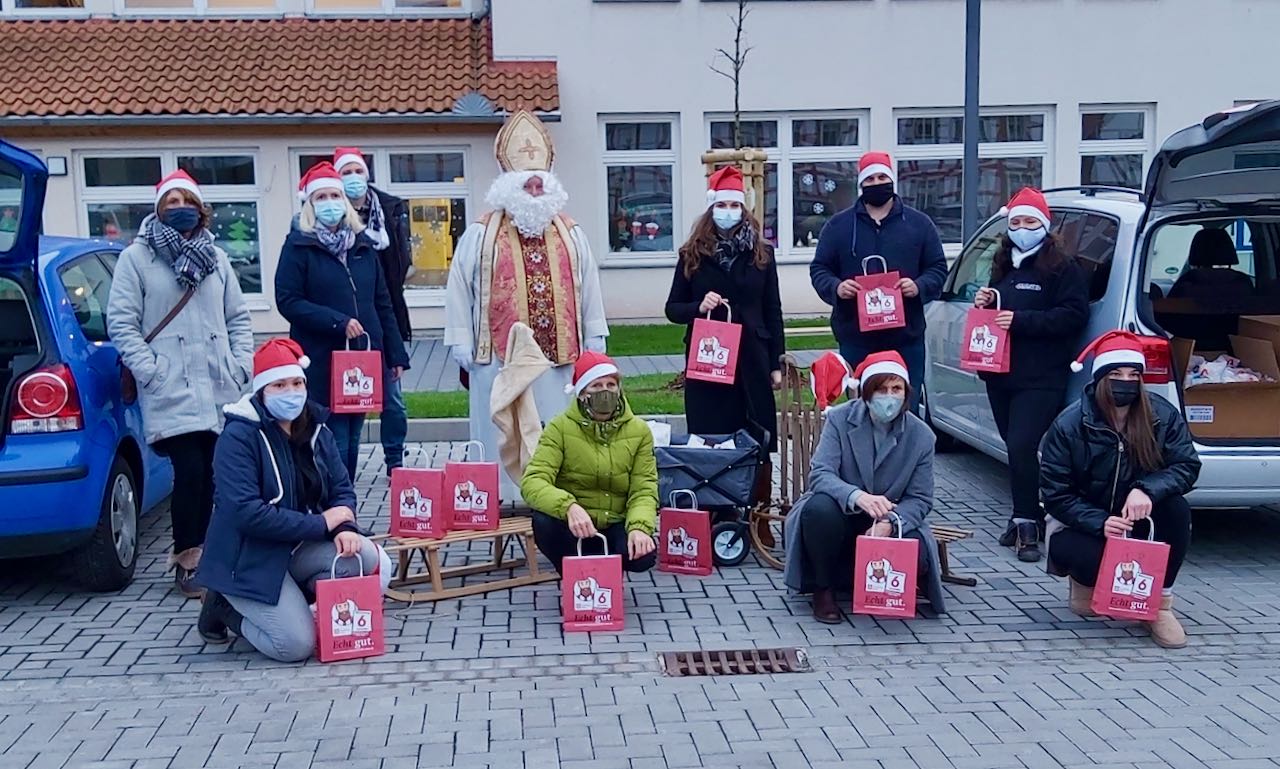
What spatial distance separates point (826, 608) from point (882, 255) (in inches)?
86.4

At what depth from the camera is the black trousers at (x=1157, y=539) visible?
18.8 ft

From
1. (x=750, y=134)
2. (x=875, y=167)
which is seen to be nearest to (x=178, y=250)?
(x=875, y=167)

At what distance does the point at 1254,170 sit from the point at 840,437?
2.53m

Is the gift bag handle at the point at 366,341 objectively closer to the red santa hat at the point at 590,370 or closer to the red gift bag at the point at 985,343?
the red santa hat at the point at 590,370

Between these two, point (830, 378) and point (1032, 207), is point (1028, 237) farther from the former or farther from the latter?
point (830, 378)

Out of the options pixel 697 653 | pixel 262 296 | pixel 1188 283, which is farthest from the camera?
pixel 262 296

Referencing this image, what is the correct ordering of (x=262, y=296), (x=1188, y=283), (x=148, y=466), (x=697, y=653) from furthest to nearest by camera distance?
(x=262, y=296), (x=1188, y=283), (x=148, y=466), (x=697, y=653)

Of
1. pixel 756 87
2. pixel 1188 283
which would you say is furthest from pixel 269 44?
pixel 1188 283

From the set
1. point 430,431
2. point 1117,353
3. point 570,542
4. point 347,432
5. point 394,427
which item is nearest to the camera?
point 1117,353

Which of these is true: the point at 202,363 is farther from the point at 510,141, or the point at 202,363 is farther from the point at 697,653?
the point at 697,653

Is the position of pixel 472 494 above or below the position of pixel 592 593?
above

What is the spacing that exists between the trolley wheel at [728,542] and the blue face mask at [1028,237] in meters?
2.10

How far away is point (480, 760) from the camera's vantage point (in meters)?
4.46

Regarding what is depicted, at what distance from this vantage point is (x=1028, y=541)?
23.0ft
